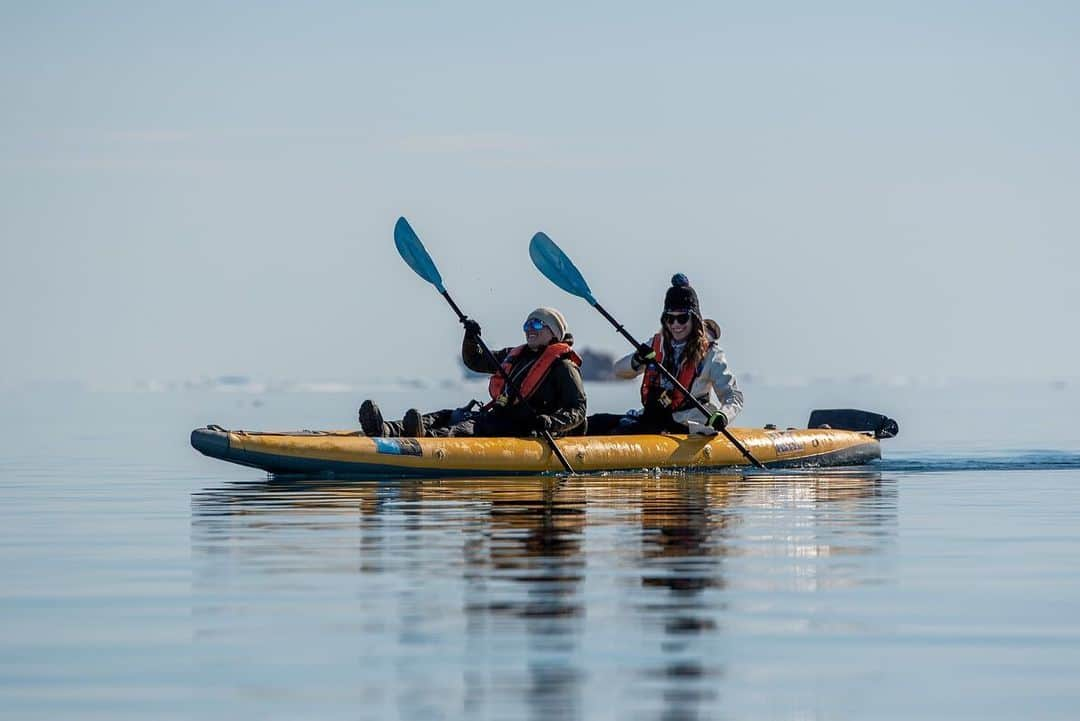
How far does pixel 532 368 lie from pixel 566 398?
1.47 ft

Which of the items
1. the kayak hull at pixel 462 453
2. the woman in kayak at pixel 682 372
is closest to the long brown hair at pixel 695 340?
the woman in kayak at pixel 682 372

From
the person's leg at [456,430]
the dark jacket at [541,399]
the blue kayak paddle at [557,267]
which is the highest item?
the blue kayak paddle at [557,267]

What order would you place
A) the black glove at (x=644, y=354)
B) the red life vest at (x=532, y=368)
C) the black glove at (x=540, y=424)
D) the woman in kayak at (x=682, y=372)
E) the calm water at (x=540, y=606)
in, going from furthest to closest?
the woman in kayak at (x=682, y=372) → the black glove at (x=644, y=354) → the red life vest at (x=532, y=368) → the black glove at (x=540, y=424) → the calm water at (x=540, y=606)

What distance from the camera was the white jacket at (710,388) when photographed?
62.8 ft

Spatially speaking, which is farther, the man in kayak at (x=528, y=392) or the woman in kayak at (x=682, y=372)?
the woman in kayak at (x=682, y=372)

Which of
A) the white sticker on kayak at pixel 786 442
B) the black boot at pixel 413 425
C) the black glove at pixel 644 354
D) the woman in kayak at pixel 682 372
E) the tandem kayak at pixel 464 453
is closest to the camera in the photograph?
the tandem kayak at pixel 464 453

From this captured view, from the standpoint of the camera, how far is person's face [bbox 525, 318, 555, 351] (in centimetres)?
1834

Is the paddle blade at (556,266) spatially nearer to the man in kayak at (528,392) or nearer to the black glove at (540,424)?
the man in kayak at (528,392)

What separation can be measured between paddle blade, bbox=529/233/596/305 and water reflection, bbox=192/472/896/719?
13.9 feet

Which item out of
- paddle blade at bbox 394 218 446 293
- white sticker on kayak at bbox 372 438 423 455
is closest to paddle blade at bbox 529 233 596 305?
paddle blade at bbox 394 218 446 293

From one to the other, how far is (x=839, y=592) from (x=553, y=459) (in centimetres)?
889

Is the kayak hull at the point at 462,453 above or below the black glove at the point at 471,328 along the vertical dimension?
below

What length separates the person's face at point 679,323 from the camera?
19.0m

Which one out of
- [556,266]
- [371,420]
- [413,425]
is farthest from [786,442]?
[371,420]
